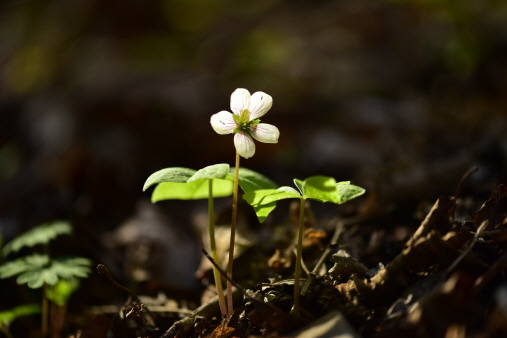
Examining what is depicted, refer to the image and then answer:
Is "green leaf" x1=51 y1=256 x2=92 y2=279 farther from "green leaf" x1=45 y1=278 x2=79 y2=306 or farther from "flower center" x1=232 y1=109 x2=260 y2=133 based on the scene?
"flower center" x1=232 y1=109 x2=260 y2=133

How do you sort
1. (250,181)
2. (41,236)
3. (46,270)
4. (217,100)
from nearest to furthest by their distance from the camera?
(250,181) < (46,270) < (41,236) < (217,100)

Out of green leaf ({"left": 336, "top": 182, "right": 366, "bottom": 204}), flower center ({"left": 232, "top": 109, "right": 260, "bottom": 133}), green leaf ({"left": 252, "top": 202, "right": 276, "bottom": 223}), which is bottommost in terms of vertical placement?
green leaf ({"left": 252, "top": 202, "right": 276, "bottom": 223})

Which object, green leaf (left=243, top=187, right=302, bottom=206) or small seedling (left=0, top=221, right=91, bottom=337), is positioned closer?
green leaf (left=243, top=187, right=302, bottom=206)

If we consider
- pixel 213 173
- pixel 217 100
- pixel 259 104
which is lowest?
pixel 217 100

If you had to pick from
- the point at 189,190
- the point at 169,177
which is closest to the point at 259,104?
the point at 169,177

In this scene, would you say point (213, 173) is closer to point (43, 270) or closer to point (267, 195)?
point (267, 195)

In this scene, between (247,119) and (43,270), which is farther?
(43,270)

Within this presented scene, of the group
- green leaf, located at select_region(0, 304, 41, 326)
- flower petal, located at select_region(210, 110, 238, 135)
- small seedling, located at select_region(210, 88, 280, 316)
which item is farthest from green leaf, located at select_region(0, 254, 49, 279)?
flower petal, located at select_region(210, 110, 238, 135)
